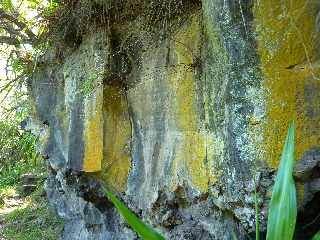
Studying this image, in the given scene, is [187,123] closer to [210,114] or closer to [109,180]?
[210,114]

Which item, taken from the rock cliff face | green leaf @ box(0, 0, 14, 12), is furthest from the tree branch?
the rock cliff face

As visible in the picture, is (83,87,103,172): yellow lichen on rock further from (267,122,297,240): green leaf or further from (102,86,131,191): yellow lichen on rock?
(267,122,297,240): green leaf

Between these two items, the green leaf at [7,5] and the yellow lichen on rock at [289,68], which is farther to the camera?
the green leaf at [7,5]

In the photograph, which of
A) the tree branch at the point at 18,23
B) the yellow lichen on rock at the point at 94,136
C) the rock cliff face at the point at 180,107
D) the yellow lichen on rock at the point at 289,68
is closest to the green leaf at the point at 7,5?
the tree branch at the point at 18,23

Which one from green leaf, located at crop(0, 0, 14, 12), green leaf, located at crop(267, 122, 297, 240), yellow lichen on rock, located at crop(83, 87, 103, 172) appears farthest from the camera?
green leaf, located at crop(0, 0, 14, 12)

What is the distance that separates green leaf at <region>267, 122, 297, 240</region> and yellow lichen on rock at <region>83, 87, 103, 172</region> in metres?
1.49

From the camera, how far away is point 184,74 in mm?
2205

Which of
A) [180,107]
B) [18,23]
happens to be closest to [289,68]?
[180,107]

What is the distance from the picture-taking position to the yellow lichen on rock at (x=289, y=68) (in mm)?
1635

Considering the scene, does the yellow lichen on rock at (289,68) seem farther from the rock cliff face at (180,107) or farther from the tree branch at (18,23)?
the tree branch at (18,23)

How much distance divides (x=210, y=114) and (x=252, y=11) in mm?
483

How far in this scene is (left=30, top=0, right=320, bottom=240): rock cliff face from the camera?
1.67 m

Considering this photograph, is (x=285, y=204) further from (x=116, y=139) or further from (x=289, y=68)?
(x=116, y=139)

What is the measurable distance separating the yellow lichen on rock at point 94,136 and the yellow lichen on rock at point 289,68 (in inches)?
49.1
